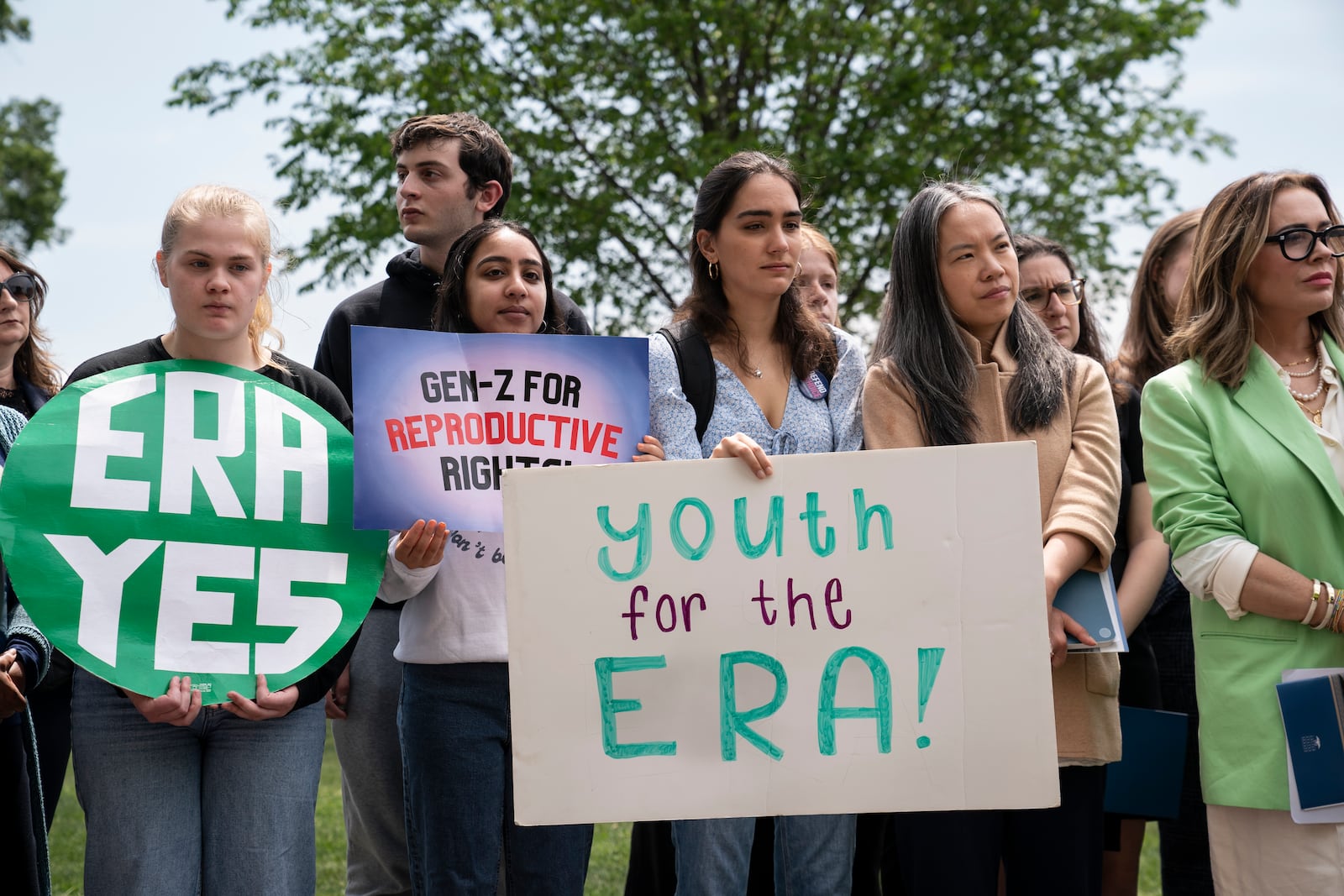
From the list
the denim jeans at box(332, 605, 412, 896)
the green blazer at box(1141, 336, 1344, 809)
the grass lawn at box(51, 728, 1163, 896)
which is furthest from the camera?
the grass lawn at box(51, 728, 1163, 896)

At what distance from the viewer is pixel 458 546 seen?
3.27 m

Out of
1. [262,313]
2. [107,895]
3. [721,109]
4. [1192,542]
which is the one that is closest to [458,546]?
[262,313]

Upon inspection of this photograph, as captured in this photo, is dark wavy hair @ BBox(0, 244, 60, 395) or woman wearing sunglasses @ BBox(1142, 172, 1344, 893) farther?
dark wavy hair @ BBox(0, 244, 60, 395)

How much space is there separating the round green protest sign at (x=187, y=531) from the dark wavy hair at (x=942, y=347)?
146 cm

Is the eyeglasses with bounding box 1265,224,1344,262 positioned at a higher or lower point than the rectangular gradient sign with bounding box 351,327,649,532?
higher

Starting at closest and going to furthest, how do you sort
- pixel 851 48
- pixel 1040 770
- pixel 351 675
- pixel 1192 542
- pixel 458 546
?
1. pixel 1040 770
2. pixel 1192 542
3. pixel 458 546
4. pixel 351 675
5. pixel 851 48

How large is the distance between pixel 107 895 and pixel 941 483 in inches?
82.7

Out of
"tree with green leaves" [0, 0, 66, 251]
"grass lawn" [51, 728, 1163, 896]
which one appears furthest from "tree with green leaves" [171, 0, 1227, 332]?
"tree with green leaves" [0, 0, 66, 251]

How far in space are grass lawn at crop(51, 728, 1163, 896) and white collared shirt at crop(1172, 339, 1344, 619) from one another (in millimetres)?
3340

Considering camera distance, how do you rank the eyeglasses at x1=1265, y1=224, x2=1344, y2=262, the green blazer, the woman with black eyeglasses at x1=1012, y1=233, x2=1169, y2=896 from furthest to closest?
the woman with black eyeglasses at x1=1012, y1=233, x2=1169, y2=896 < the eyeglasses at x1=1265, y1=224, x2=1344, y2=262 < the green blazer

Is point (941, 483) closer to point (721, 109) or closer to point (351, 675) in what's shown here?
point (351, 675)

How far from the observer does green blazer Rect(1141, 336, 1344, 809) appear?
2.97 meters

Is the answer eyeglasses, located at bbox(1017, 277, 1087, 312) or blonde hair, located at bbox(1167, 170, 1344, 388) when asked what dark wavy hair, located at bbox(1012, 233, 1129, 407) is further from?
blonde hair, located at bbox(1167, 170, 1344, 388)

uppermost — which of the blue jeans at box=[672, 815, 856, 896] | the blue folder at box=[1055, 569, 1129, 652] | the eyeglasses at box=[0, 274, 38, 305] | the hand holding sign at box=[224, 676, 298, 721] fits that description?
the eyeglasses at box=[0, 274, 38, 305]
